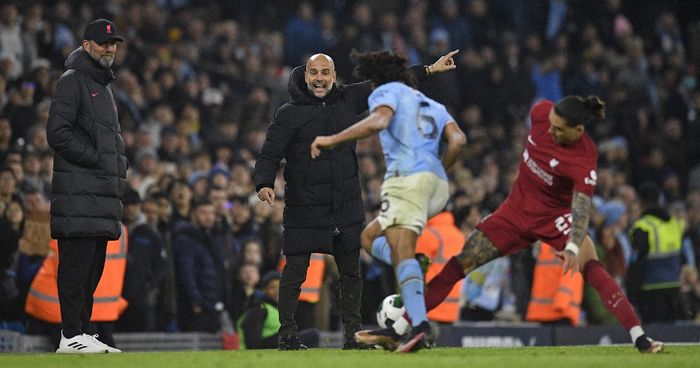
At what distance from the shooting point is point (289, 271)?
10945 millimetres

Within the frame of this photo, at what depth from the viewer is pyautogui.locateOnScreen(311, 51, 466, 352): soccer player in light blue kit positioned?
9.35 m

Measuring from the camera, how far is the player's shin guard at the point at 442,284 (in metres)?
10.2

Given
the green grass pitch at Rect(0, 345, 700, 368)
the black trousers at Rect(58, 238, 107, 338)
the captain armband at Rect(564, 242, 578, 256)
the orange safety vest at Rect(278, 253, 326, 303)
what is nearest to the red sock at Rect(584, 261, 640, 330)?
the green grass pitch at Rect(0, 345, 700, 368)

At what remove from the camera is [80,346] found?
10445 mm

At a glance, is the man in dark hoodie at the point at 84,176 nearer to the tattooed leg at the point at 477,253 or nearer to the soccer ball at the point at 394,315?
the soccer ball at the point at 394,315

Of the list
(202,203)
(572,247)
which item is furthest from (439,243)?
(572,247)

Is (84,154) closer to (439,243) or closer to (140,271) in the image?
(140,271)

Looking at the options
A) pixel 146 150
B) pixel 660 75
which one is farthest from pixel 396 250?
pixel 660 75

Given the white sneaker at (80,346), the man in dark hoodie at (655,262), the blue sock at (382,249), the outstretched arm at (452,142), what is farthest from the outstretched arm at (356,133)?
the man in dark hoodie at (655,262)

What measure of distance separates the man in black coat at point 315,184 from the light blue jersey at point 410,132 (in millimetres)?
1309

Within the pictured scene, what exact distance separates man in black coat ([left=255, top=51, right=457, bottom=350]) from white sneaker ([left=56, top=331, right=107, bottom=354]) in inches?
56.0

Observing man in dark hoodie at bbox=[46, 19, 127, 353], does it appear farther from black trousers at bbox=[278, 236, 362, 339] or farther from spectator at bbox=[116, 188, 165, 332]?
spectator at bbox=[116, 188, 165, 332]

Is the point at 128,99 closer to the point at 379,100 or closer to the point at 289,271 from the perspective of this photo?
the point at 289,271

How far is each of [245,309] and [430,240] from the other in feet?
7.00
